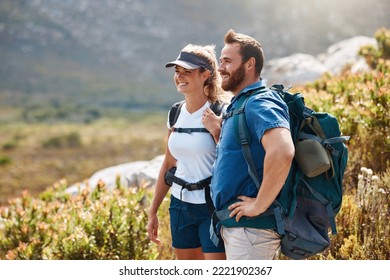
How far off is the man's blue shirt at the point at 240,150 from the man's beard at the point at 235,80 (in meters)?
0.08

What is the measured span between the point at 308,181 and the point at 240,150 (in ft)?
1.32

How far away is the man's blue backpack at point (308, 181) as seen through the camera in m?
3.01

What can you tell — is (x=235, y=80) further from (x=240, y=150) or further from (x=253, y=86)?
(x=240, y=150)

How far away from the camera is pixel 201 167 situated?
3.55 meters

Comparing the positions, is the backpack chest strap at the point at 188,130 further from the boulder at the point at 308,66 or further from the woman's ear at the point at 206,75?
the boulder at the point at 308,66

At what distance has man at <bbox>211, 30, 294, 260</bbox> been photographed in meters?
2.84

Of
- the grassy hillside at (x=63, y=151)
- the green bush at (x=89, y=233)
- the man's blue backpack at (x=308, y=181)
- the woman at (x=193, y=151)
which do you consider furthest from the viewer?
the grassy hillside at (x=63, y=151)

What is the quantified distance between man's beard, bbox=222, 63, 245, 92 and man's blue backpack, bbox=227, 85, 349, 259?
116 mm

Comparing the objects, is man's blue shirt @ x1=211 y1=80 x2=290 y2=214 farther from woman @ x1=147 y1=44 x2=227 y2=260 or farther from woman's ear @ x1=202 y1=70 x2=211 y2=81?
woman's ear @ x1=202 y1=70 x2=211 y2=81

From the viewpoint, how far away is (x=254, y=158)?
2.98 metres

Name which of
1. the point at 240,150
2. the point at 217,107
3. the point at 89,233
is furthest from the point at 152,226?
the point at 89,233

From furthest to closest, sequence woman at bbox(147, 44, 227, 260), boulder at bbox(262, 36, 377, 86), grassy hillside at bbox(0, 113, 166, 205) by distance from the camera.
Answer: grassy hillside at bbox(0, 113, 166, 205), boulder at bbox(262, 36, 377, 86), woman at bbox(147, 44, 227, 260)

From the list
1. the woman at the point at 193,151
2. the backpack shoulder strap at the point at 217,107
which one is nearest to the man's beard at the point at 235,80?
the woman at the point at 193,151

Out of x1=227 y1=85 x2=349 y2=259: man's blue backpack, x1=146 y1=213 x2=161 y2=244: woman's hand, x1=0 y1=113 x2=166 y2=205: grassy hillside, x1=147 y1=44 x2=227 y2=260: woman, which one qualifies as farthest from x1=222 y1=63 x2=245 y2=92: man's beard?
x1=0 y1=113 x2=166 y2=205: grassy hillside
